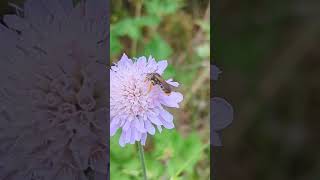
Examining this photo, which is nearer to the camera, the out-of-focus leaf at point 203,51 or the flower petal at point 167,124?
the flower petal at point 167,124

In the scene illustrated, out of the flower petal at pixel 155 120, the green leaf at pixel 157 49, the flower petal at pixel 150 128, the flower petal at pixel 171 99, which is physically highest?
the green leaf at pixel 157 49

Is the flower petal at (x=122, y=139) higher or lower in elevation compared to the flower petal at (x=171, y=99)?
lower

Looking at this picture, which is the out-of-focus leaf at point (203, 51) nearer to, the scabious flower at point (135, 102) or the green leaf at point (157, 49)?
the green leaf at point (157, 49)

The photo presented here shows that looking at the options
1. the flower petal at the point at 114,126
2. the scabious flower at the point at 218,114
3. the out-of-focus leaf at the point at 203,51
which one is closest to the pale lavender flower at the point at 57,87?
the flower petal at the point at 114,126

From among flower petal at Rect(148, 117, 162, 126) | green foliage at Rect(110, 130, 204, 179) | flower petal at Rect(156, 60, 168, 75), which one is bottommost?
green foliage at Rect(110, 130, 204, 179)

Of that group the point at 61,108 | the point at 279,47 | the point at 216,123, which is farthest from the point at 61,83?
the point at 279,47

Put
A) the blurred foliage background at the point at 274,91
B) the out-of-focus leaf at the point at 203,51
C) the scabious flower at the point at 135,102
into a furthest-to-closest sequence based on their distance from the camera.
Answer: the out-of-focus leaf at the point at 203,51
the blurred foliage background at the point at 274,91
the scabious flower at the point at 135,102

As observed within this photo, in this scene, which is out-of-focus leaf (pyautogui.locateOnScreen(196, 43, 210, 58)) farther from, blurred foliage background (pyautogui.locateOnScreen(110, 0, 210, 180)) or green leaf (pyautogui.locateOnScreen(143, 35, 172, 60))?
green leaf (pyautogui.locateOnScreen(143, 35, 172, 60))

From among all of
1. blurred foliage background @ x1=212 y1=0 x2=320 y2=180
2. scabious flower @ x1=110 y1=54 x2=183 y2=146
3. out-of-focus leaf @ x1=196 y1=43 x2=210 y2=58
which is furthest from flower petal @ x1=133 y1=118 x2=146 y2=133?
out-of-focus leaf @ x1=196 y1=43 x2=210 y2=58
